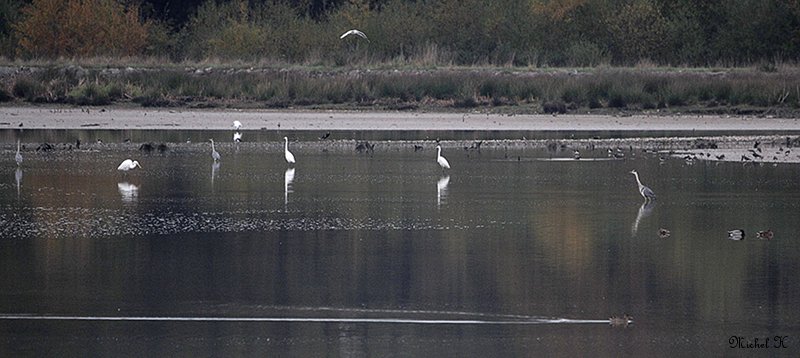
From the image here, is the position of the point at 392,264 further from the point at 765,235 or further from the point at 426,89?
the point at 426,89

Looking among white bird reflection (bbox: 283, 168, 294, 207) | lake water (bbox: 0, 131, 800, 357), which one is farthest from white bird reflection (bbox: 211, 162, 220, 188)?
white bird reflection (bbox: 283, 168, 294, 207)

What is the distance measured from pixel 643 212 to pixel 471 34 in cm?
3576

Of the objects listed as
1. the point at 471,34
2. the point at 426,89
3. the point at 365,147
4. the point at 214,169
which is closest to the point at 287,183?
the point at 214,169

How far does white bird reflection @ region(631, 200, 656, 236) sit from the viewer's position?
593 inches

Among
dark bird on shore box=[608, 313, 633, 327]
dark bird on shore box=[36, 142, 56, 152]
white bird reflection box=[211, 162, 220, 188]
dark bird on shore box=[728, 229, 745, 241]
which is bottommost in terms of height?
dark bird on shore box=[608, 313, 633, 327]

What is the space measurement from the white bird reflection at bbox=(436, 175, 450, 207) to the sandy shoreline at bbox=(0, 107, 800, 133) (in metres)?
12.6

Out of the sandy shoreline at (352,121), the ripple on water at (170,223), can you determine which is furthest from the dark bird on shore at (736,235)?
the sandy shoreline at (352,121)

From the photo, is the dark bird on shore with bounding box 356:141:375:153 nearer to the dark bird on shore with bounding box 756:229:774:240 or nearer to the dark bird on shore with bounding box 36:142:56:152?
the dark bird on shore with bounding box 36:142:56:152

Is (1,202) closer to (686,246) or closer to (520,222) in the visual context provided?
(520,222)

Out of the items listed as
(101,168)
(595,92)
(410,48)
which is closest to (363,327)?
(101,168)

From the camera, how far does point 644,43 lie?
4938 cm

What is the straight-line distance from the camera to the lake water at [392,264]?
9602 mm

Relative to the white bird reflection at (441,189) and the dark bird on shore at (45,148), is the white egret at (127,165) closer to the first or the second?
the white bird reflection at (441,189)

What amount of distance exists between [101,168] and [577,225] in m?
10.2
